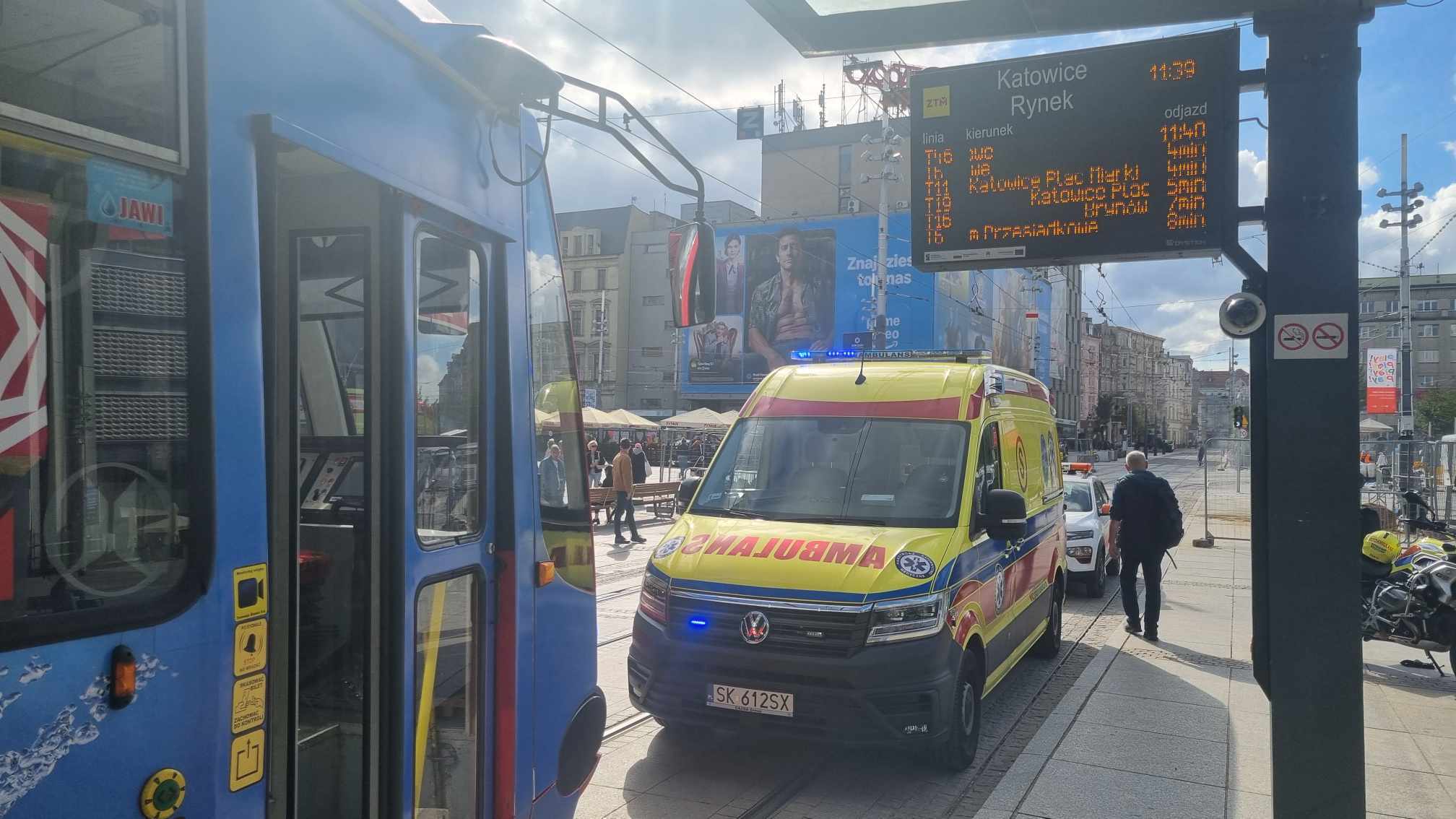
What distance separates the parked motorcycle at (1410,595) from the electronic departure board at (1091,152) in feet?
17.5

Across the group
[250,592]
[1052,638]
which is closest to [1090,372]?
[1052,638]

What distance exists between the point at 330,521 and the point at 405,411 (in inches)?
21.9

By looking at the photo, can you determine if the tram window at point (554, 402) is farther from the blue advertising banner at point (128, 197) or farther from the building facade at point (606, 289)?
the building facade at point (606, 289)

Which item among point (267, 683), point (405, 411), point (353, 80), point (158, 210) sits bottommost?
point (267, 683)

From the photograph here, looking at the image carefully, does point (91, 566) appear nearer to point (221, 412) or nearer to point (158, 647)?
point (158, 647)

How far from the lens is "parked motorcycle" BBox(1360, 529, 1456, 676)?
8.78 m

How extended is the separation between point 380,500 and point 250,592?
645mm

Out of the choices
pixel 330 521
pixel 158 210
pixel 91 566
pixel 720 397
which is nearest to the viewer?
pixel 91 566

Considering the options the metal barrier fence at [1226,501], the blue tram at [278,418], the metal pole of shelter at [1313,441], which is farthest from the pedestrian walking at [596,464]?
the metal pole of shelter at [1313,441]

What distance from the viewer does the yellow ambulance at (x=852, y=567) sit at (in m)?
5.64

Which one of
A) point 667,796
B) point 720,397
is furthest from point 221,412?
point 720,397

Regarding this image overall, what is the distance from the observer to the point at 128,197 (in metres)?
2.18

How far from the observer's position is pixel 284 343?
8.75 feet

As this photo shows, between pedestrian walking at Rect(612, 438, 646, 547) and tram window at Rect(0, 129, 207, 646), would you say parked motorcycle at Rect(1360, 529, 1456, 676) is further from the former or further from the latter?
pedestrian walking at Rect(612, 438, 646, 547)
